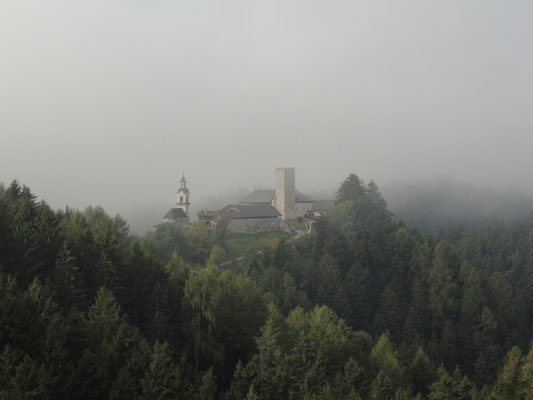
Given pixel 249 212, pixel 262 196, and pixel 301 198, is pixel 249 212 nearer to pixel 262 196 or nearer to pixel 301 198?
pixel 262 196

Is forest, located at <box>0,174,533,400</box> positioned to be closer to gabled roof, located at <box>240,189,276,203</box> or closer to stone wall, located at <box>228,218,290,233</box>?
stone wall, located at <box>228,218,290,233</box>

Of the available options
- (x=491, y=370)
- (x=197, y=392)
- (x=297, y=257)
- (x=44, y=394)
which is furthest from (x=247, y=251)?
(x=44, y=394)

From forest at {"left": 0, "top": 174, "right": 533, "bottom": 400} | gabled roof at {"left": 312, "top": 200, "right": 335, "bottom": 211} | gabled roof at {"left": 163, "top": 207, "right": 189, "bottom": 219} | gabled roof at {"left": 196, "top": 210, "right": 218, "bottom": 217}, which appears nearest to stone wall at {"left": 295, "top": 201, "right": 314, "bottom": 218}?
gabled roof at {"left": 312, "top": 200, "right": 335, "bottom": 211}

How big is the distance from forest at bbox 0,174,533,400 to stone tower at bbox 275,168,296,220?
26.6 ft

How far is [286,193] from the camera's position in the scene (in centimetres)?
10881

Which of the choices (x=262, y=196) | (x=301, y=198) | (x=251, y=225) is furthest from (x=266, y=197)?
(x=251, y=225)

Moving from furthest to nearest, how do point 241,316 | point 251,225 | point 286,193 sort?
point 286,193, point 251,225, point 241,316

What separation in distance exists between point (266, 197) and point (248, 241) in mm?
17085

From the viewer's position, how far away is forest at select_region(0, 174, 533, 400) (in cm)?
2814

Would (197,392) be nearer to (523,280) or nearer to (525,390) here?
(525,390)

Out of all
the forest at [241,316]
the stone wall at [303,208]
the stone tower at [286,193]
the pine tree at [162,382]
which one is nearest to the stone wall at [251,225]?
the forest at [241,316]

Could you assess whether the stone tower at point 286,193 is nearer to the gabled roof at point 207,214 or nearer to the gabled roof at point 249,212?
the gabled roof at point 249,212

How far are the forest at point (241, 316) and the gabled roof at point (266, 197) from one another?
9218 mm

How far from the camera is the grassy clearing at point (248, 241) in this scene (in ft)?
316
